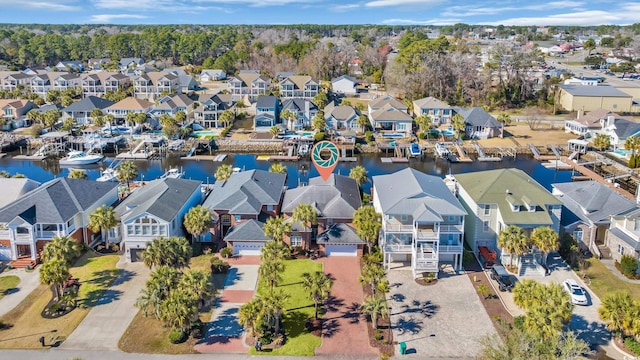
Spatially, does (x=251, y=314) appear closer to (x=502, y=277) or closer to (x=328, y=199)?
(x=328, y=199)

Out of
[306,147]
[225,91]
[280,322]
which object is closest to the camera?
[280,322]

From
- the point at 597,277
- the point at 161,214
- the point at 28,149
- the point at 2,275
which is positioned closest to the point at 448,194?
the point at 597,277

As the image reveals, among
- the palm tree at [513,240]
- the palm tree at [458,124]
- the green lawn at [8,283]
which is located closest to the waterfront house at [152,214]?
the green lawn at [8,283]

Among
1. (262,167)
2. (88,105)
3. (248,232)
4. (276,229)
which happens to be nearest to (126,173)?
(262,167)

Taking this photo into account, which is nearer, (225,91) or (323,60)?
(225,91)

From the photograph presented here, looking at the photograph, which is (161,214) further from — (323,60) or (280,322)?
(323,60)
